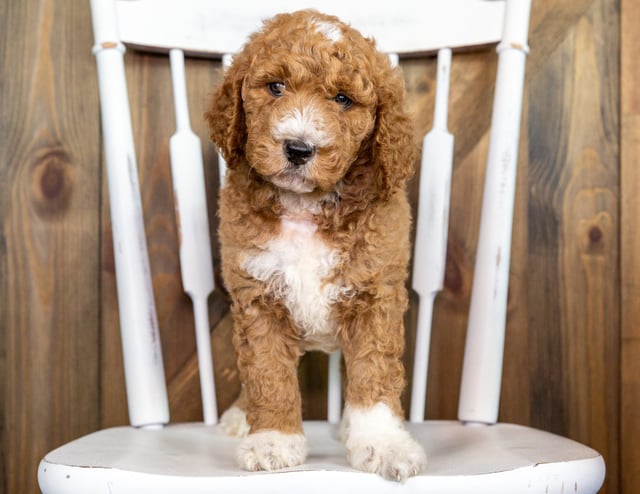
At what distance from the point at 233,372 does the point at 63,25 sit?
79cm

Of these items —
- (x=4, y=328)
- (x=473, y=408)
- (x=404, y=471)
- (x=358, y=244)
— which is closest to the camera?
(x=404, y=471)

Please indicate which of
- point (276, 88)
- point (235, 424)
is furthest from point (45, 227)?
point (276, 88)

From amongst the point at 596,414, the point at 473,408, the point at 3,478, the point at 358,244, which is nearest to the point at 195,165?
the point at 358,244

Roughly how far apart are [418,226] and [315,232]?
324mm

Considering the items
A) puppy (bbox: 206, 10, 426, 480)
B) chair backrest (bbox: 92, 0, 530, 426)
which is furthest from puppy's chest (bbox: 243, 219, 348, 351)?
chair backrest (bbox: 92, 0, 530, 426)

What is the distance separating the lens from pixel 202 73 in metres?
1.47

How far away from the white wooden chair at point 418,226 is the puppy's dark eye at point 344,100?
33 cm

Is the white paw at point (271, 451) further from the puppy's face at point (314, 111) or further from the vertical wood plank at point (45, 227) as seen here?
the vertical wood plank at point (45, 227)

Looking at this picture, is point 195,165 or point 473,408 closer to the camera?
point 473,408

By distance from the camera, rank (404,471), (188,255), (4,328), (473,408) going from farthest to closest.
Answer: (4,328), (188,255), (473,408), (404,471)

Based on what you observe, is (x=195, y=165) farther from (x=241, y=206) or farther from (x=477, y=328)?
(x=477, y=328)

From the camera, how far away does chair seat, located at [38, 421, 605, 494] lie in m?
0.82

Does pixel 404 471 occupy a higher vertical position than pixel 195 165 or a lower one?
lower

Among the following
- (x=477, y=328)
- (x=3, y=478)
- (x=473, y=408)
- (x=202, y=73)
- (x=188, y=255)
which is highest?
(x=202, y=73)
